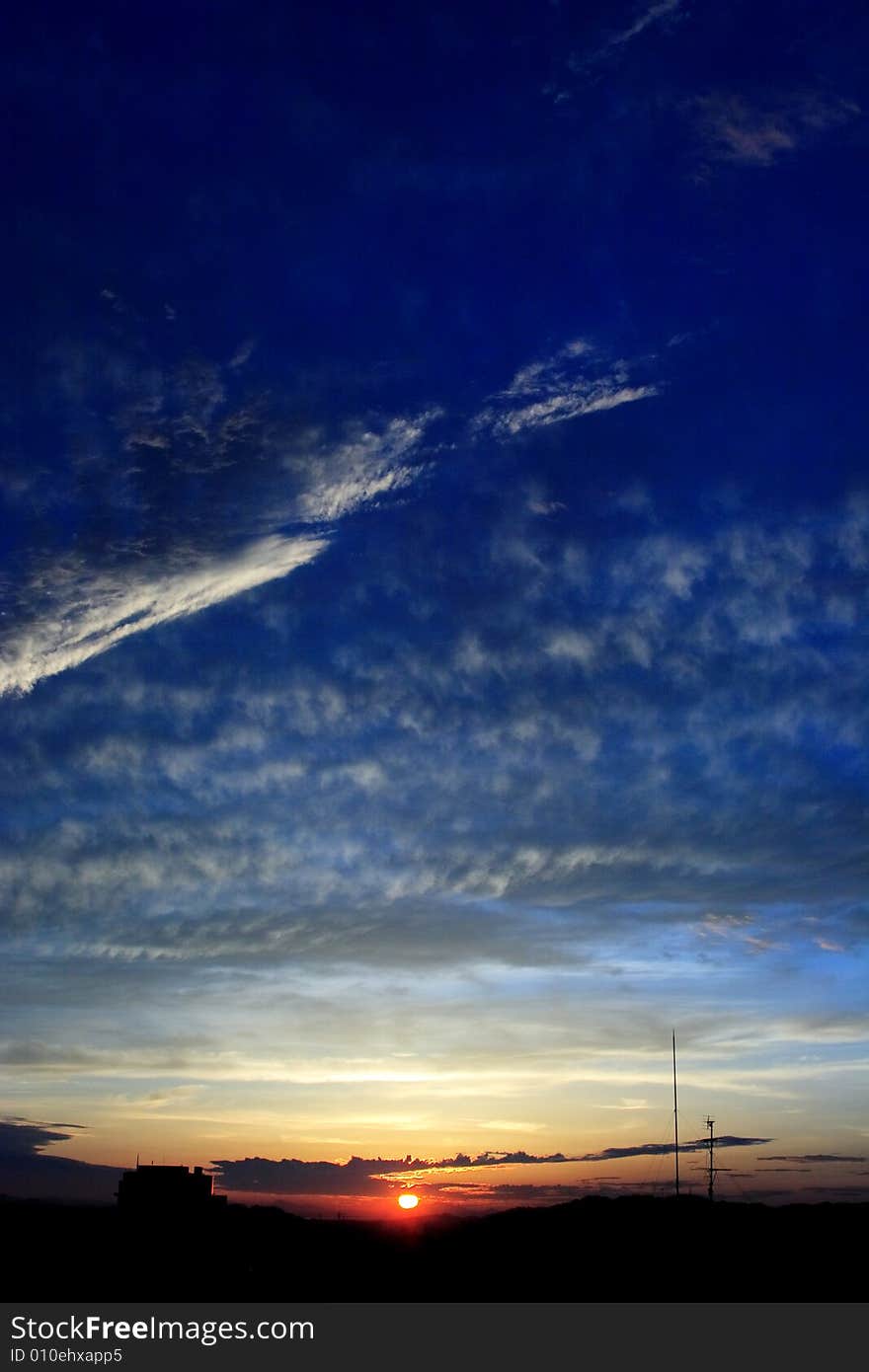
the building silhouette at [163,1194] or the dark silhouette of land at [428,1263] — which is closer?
the dark silhouette of land at [428,1263]

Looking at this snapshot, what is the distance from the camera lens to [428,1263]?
536 feet

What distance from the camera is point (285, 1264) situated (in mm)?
156375

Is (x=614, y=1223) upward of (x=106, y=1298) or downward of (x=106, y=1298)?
downward

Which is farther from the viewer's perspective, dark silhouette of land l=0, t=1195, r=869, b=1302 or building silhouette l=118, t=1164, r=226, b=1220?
building silhouette l=118, t=1164, r=226, b=1220

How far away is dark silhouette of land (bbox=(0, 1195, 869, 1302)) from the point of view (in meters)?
131

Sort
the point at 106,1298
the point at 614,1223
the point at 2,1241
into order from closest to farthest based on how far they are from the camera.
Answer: the point at 106,1298, the point at 2,1241, the point at 614,1223

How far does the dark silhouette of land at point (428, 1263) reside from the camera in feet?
431
